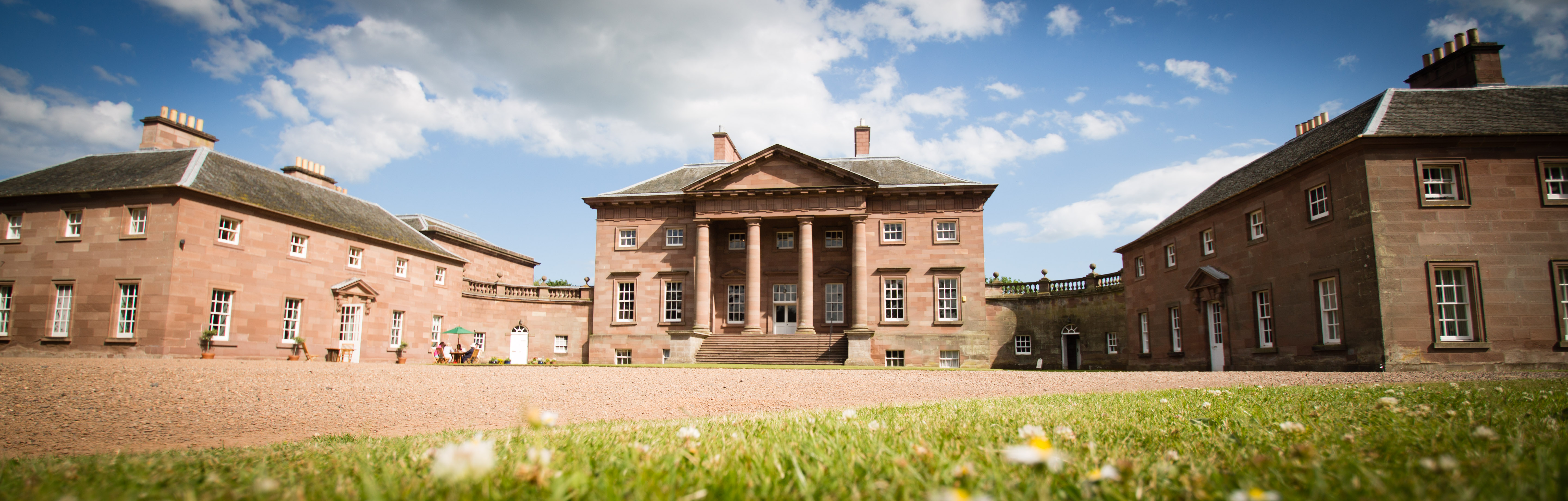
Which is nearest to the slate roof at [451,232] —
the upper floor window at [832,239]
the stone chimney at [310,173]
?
the stone chimney at [310,173]

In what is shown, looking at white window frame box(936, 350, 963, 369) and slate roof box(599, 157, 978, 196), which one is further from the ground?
slate roof box(599, 157, 978, 196)

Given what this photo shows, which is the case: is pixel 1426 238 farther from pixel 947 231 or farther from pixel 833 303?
pixel 833 303

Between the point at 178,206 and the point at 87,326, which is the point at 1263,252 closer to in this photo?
the point at 178,206

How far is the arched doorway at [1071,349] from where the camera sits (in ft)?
120

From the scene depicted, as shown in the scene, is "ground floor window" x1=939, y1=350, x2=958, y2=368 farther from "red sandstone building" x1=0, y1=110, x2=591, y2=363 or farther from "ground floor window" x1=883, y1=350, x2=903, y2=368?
"red sandstone building" x1=0, y1=110, x2=591, y2=363

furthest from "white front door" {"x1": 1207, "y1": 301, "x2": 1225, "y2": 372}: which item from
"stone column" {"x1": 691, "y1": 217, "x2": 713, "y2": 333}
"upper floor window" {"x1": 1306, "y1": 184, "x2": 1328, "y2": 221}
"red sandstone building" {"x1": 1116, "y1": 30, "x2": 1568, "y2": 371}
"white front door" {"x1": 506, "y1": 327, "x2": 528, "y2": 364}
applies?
"white front door" {"x1": 506, "y1": 327, "x2": 528, "y2": 364}

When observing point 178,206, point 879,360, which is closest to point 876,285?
point 879,360

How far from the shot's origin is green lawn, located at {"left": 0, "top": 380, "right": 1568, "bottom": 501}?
2.09 metres

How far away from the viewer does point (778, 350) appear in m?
30.4

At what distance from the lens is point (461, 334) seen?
36344 mm

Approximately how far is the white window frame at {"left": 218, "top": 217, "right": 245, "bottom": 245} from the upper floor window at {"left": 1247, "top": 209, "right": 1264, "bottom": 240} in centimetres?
3560

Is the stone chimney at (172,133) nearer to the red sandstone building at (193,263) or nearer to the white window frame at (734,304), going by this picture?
the red sandstone building at (193,263)

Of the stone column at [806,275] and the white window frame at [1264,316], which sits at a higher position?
the stone column at [806,275]

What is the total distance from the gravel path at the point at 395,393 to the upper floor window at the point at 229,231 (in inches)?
304
